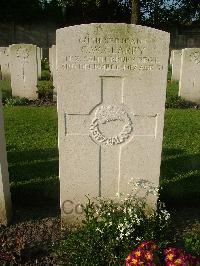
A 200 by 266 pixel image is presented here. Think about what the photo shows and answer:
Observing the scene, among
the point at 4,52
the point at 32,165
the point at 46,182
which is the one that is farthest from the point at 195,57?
the point at 4,52

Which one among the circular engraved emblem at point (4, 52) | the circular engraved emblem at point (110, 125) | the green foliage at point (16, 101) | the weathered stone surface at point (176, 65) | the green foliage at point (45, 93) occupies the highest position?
the circular engraved emblem at point (4, 52)

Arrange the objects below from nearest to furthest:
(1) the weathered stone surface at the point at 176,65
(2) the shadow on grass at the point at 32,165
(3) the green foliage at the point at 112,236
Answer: (3) the green foliage at the point at 112,236 → (2) the shadow on grass at the point at 32,165 → (1) the weathered stone surface at the point at 176,65

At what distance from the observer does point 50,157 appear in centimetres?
575

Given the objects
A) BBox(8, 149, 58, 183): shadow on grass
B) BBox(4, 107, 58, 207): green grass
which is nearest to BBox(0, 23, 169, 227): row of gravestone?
BBox(4, 107, 58, 207): green grass

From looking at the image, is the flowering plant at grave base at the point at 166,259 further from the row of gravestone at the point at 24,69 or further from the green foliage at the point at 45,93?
the green foliage at the point at 45,93

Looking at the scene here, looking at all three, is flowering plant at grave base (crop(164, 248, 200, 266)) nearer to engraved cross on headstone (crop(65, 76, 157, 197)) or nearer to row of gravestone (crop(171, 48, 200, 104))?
engraved cross on headstone (crop(65, 76, 157, 197))

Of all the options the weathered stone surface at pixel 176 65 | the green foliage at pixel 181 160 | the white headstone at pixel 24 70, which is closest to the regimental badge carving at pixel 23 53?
the white headstone at pixel 24 70

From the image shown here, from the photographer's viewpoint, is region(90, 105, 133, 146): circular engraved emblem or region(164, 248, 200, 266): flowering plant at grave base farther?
region(90, 105, 133, 146): circular engraved emblem

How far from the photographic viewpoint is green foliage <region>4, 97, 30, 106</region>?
946cm

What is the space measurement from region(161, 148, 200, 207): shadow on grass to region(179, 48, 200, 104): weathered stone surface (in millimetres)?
4152

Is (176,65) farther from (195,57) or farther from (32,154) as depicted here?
(32,154)

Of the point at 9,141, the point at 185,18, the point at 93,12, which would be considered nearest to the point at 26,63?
the point at 9,141

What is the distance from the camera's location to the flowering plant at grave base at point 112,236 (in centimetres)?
316

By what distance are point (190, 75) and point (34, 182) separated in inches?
251
